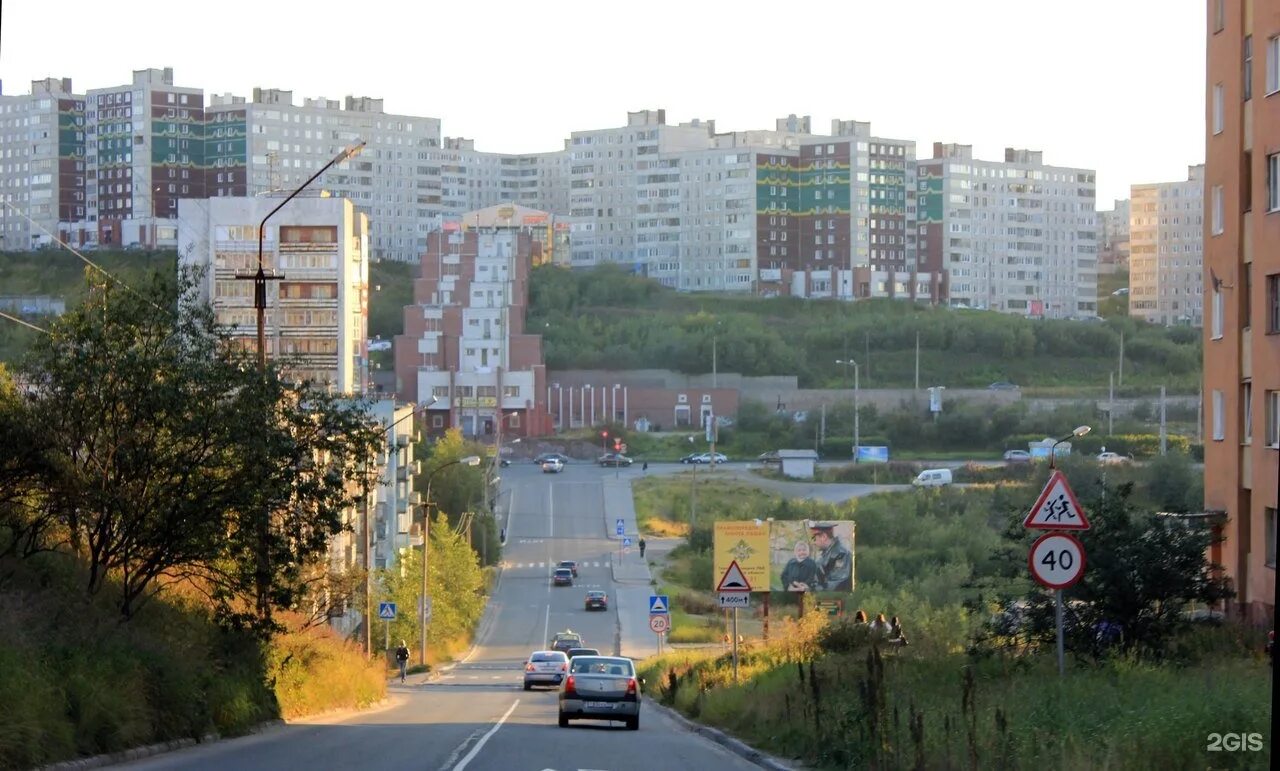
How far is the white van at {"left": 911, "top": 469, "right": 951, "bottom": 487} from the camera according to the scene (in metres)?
102

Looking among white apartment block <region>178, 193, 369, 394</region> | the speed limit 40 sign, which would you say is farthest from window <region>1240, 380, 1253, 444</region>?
white apartment block <region>178, 193, 369, 394</region>

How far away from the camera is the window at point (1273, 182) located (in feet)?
108

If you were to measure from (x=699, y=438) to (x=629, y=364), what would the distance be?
57.0 feet

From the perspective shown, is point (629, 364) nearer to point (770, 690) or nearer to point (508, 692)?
point (508, 692)

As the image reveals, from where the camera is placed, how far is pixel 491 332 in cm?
13888

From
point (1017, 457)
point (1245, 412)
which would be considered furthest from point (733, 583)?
point (1017, 457)

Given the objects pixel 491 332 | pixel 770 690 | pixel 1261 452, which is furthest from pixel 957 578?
pixel 491 332

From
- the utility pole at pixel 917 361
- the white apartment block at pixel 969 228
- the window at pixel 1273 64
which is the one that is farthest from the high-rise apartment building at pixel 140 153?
the window at pixel 1273 64

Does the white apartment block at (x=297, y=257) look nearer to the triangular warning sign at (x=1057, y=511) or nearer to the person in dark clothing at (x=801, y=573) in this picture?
the person in dark clothing at (x=801, y=573)

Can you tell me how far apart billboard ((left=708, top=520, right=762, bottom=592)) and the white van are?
43.3 meters

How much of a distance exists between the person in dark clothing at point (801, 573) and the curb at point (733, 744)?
128 ft

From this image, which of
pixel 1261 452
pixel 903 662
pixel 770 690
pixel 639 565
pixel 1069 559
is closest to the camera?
pixel 1069 559

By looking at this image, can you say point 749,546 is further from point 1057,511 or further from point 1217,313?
point 1057,511

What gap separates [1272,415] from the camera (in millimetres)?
34156
